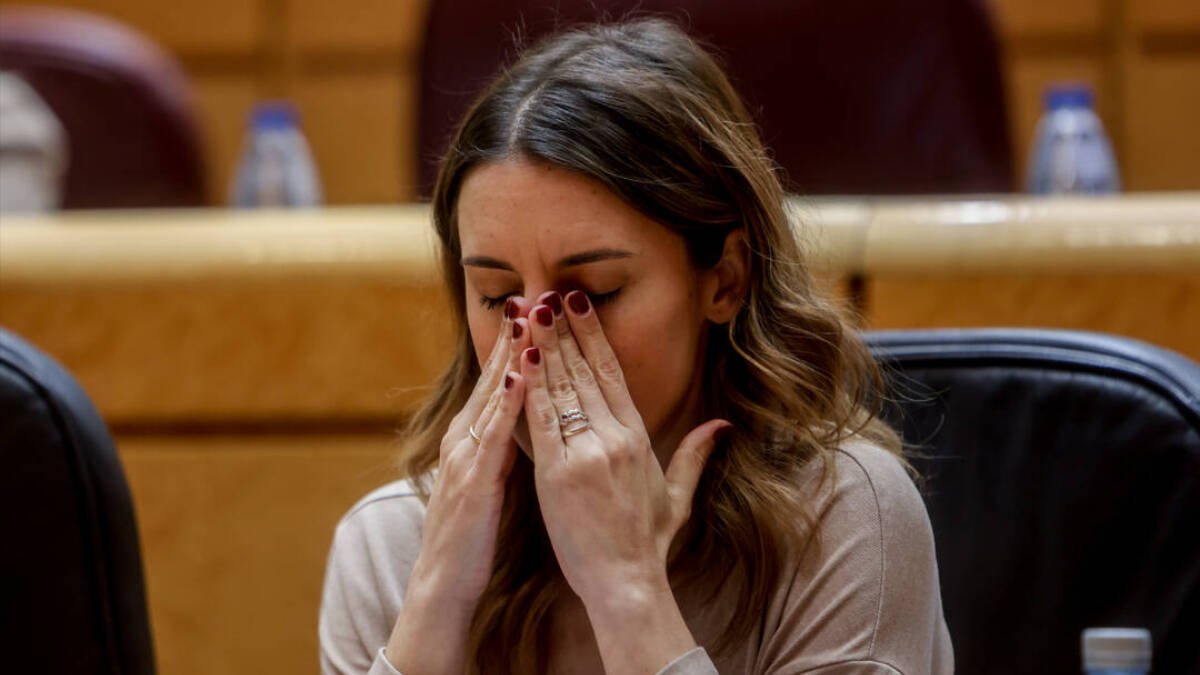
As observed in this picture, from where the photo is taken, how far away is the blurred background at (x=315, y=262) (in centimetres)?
144

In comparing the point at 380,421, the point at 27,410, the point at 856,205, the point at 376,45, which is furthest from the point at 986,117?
the point at 376,45

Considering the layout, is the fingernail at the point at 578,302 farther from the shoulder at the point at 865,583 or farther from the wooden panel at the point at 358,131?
the wooden panel at the point at 358,131

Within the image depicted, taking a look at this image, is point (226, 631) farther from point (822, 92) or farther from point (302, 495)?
point (822, 92)

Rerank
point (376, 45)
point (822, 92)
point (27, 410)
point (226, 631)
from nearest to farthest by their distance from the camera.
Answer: point (27, 410), point (226, 631), point (822, 92), point (376, 45)

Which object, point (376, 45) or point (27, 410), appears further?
point (376, 45)

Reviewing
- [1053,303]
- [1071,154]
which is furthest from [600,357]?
[1071,154]

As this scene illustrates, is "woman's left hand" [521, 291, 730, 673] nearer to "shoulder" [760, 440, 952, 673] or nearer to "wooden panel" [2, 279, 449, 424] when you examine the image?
"shoulder" [760, 440, 952, 673]

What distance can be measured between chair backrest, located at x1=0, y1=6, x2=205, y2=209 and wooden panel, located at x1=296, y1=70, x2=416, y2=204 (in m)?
1.40

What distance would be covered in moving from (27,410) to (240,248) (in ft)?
1.72

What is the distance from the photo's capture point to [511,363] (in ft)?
3.56

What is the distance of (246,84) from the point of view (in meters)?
3.92

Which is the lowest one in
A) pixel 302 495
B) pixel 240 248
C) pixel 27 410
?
pixel 302 495

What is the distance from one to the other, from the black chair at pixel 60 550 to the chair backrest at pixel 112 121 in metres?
1.39

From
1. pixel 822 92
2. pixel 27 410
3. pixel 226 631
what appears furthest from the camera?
pixel 822 92
